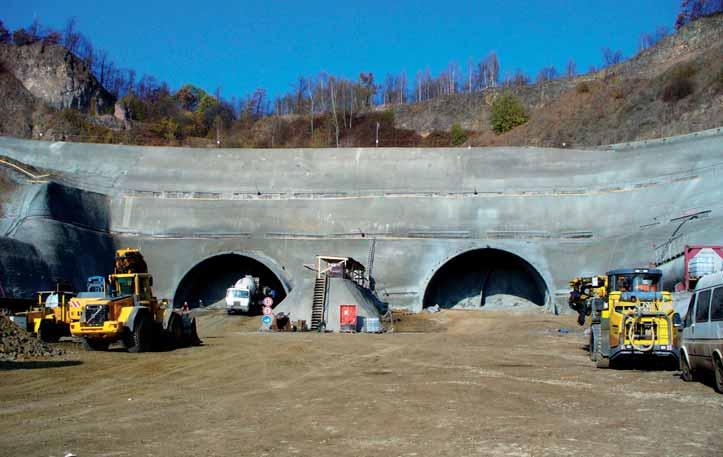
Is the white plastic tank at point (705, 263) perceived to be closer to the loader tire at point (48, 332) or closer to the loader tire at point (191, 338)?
the loader tire at point (191, 338)

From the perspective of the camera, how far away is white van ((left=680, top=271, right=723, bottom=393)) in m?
11.8

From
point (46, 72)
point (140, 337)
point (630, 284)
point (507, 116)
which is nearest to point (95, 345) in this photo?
point (140, 337)

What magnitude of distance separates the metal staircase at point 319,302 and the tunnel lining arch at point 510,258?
7772 millimetres

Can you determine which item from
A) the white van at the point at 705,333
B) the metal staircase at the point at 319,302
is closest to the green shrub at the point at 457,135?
the metal staircase at the point at 319,302

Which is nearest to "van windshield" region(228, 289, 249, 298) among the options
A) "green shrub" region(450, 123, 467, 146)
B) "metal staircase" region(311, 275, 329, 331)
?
"metal staircase" region(311, 275, 329, 331)

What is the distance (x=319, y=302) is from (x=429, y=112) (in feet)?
180

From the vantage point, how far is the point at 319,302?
113 feet

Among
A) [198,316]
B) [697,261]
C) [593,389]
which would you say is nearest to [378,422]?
[593,389]

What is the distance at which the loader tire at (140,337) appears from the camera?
65.6 ft

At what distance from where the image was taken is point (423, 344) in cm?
2525

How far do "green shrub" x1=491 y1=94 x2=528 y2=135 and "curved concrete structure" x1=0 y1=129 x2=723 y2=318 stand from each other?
24274mm

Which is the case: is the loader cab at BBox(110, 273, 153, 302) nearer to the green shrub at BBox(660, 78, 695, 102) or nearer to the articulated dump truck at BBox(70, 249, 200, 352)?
the articulated dump truck at BBox(70, 249, 200, 352)

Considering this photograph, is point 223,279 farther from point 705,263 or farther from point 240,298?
point 705,263

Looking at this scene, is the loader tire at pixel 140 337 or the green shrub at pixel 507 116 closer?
the loader tire at pixel 140 337
